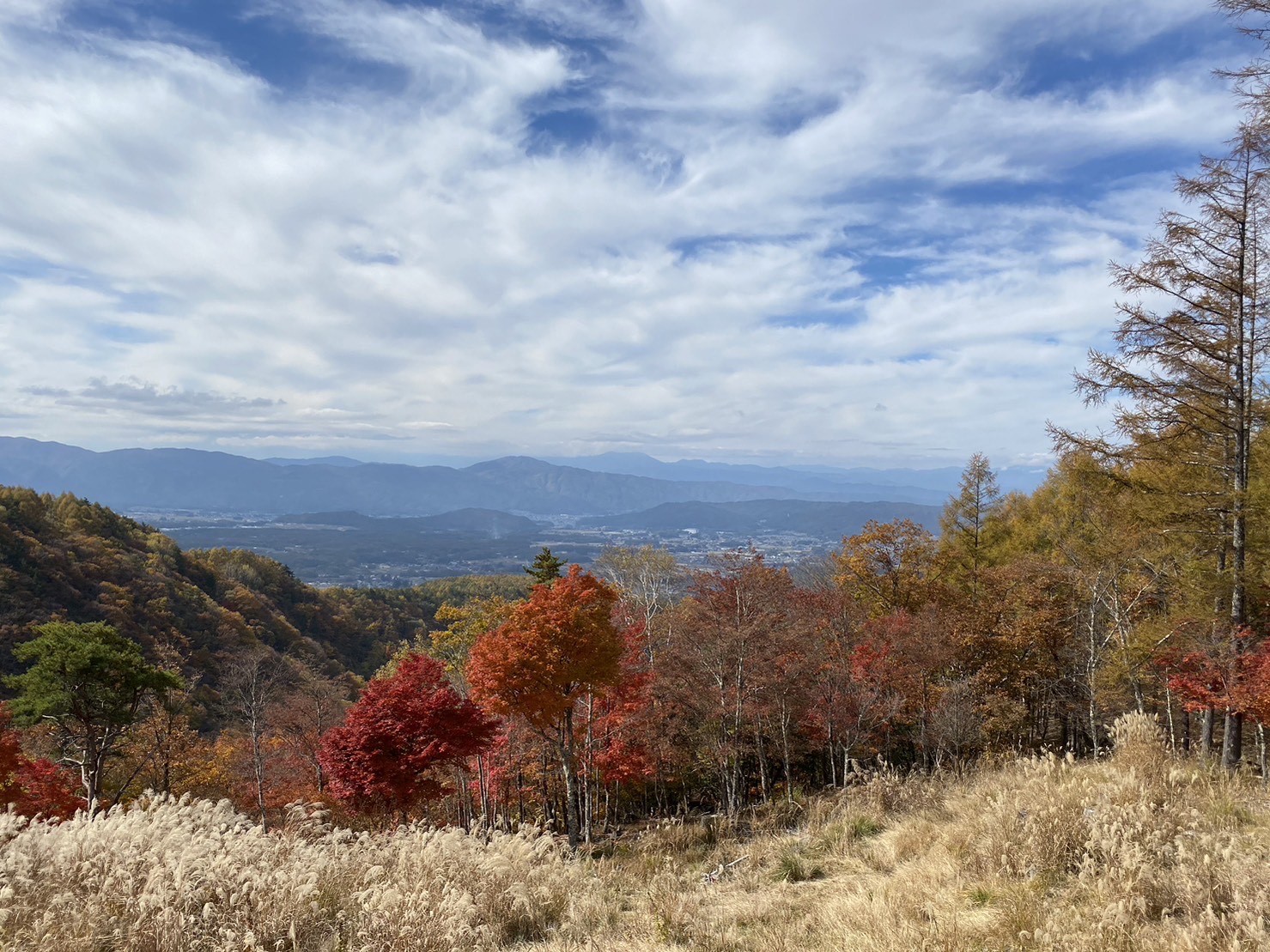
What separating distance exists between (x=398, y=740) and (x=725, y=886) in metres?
14.1

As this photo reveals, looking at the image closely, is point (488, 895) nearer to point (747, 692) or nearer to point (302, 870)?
point (302, 870)

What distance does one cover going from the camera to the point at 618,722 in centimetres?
2064

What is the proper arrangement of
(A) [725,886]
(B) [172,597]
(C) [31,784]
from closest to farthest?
(A) [725,886]
(C) [31,784]
(B) [172,597]

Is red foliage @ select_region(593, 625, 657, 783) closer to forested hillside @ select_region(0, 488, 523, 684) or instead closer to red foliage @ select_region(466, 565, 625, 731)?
red foliage @ select_region(466, 565, 625, 731)

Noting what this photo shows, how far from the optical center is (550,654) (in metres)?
16.6

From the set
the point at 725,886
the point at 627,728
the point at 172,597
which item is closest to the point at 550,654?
the point at 627,728

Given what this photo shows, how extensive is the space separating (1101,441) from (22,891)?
15.8 meters

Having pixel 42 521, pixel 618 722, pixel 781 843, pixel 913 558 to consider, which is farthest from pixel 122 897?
pixel 42 521

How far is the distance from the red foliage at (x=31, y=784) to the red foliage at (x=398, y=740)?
614 centimetres

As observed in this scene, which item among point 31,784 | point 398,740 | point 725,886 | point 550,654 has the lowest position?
point 31,784

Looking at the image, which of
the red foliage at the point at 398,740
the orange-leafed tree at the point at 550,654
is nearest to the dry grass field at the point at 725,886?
Answer: the orange-leafed tree at the point at 550,654

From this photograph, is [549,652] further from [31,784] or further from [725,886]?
[31,784]

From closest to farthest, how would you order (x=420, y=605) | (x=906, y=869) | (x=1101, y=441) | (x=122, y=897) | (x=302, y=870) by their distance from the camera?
(x=122, y=897) < (x=302, y=870) < (x=906, y=869) < (x=1101, y=441) < (x=420, y=605)

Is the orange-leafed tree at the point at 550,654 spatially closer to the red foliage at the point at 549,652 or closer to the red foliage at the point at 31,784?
the red foliage at the point at 549,652
